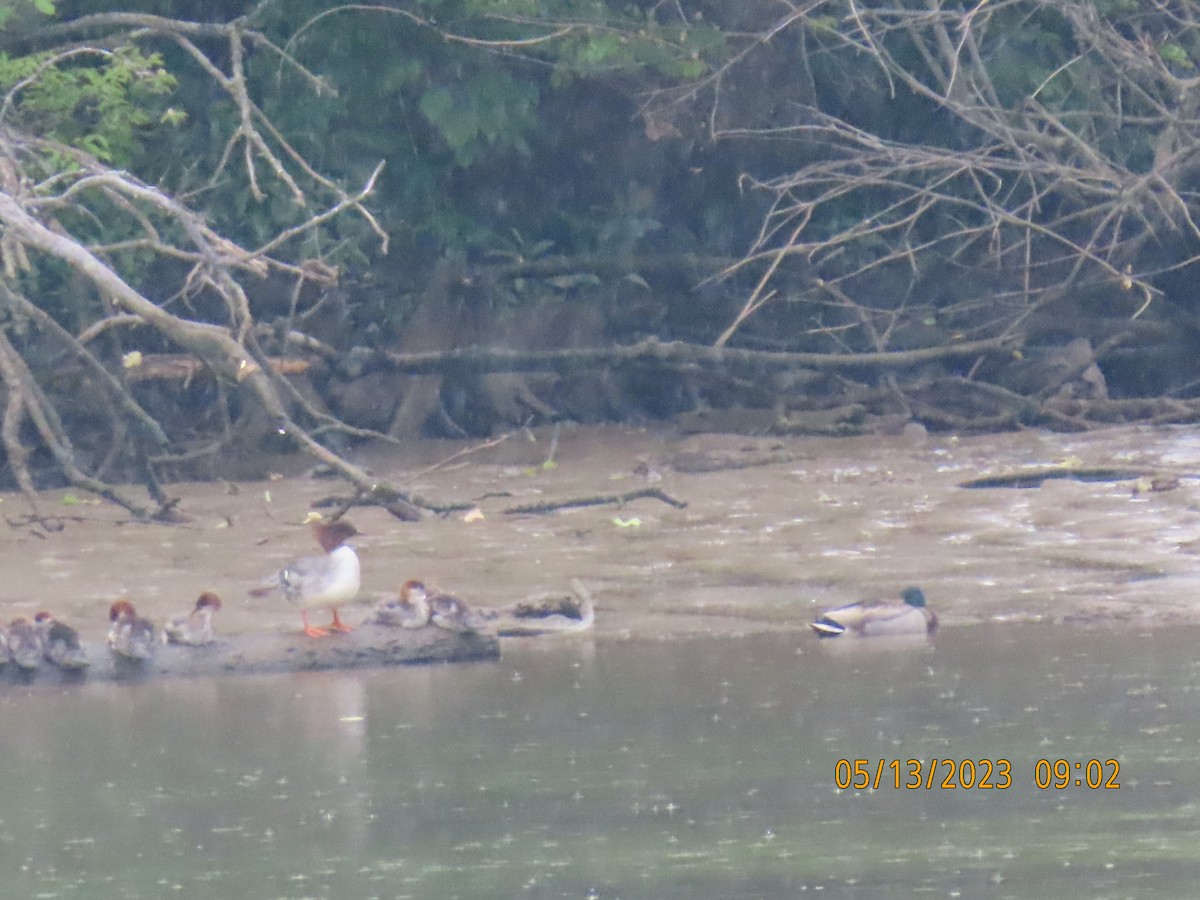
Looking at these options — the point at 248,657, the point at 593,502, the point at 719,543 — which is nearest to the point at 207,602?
the point at 248,657

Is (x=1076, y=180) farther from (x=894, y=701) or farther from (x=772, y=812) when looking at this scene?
(x=772, y=812)

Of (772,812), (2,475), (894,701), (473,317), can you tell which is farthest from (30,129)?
(772,812)

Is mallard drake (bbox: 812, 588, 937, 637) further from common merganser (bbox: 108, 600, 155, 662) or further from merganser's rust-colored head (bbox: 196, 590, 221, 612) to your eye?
common merganser (bbox: 108, 600, 155, 662)

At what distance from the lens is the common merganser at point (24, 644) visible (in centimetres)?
782

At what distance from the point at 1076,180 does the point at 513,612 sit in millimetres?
6639

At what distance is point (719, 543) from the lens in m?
10.4

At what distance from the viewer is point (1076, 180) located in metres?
14.0

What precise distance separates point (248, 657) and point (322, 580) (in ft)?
1.47

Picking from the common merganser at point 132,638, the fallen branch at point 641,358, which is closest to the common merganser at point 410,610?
the common merganser at point 132,638

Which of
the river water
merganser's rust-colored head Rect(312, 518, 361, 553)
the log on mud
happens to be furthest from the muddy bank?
the log on mud

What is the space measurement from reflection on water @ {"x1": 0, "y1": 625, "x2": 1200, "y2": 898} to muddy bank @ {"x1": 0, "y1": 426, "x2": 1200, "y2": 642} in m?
0.68

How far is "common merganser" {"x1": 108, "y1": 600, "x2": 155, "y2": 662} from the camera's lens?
7875mm

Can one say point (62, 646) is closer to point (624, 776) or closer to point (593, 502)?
point (624, 776)

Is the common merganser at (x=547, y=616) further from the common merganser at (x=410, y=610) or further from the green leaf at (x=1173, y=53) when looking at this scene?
the green leaf at (x=1173, y=53)
